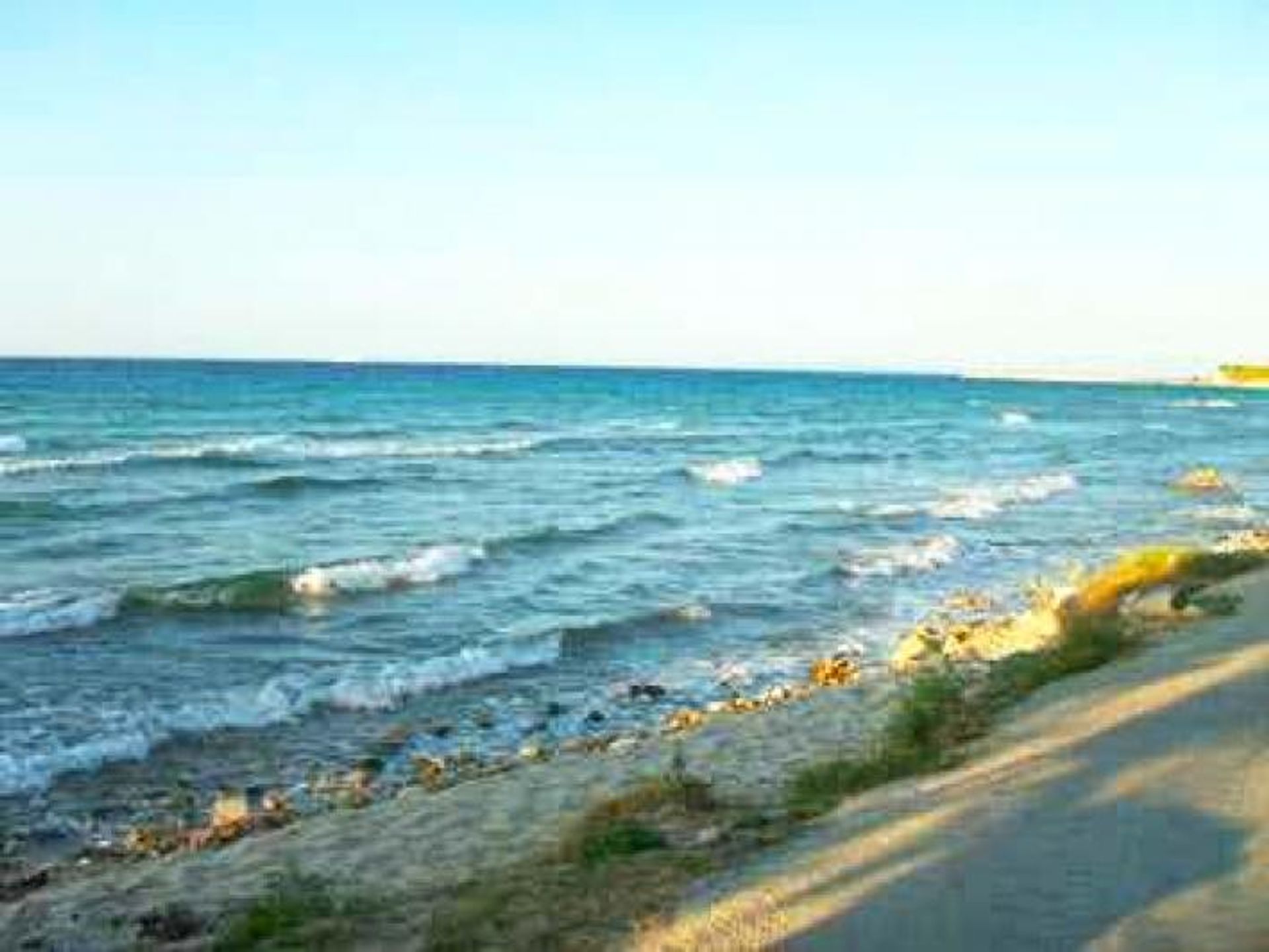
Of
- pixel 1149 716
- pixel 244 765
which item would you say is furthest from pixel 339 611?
pixel 1149 716

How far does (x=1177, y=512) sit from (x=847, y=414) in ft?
188

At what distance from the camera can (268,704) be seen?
51.3ft

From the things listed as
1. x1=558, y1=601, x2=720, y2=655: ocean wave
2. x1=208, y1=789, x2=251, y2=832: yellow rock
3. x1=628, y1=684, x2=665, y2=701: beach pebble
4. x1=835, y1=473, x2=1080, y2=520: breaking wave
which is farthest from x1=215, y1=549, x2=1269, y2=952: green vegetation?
x1=835, y1=473, x2=1080, y2=520: breaking wave

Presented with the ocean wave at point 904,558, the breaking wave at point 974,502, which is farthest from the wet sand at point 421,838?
the breaking wave at point 974,502

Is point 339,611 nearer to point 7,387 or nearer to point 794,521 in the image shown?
point 794,521

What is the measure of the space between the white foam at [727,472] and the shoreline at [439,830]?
30.2m

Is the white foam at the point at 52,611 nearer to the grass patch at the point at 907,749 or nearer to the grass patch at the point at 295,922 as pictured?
the grass patch at the point at 907,749

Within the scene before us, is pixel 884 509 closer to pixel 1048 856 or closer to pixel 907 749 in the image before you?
pixel 907 749

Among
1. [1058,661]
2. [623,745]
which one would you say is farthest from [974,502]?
[623,745]

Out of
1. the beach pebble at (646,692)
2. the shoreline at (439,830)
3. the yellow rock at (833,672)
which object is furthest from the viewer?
the yellow rock at (833,672)

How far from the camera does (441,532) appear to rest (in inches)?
1196

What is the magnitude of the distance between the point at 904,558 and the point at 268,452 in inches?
1030

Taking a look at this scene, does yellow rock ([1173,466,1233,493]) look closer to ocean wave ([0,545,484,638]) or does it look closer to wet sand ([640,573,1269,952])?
ocean wave ([0,545,484,638])

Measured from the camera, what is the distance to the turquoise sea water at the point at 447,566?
15320 mm
